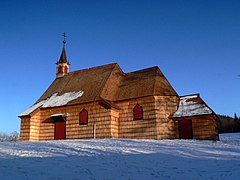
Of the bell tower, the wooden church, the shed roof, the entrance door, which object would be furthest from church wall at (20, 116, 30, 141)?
the entrance door

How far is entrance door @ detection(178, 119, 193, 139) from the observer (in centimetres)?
2375

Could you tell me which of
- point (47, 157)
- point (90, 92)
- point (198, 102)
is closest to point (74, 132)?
point (90, 92)

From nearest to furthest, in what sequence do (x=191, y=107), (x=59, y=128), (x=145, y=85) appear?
(x=191, y=107) → (x=145, y=85) → (x=59, y=128)

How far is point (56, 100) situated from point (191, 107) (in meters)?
13.8

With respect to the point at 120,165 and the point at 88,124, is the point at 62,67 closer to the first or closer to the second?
the point at 88,124

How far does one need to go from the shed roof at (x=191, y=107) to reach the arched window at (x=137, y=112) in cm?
296

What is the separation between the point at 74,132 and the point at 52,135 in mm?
2622

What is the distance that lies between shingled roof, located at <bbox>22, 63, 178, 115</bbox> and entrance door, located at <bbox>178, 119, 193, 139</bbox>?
9.78 feet

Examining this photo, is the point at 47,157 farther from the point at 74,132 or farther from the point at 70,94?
the point at 70,94

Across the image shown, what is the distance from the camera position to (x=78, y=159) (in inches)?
451

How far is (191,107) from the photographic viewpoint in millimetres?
24688

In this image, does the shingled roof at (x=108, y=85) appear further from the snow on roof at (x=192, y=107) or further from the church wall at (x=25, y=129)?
the church wall at (x=25, y=129)

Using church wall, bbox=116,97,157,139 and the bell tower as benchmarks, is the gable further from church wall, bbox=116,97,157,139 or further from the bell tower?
the bell tower

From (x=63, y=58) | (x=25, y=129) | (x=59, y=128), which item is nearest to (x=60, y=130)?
(x=59, y=128)
